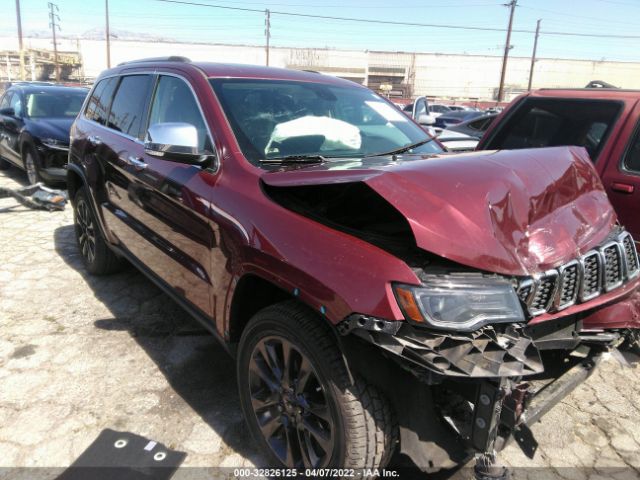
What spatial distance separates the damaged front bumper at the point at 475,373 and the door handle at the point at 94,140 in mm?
3165

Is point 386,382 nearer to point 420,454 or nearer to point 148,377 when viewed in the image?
point 420,454

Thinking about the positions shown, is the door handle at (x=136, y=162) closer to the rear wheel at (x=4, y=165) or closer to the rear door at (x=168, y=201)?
the rear door at (x=168, y=201)

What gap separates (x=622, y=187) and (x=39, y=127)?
27.0 feet

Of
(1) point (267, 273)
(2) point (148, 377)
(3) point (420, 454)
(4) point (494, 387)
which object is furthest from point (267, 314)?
(2) point (148, 377)

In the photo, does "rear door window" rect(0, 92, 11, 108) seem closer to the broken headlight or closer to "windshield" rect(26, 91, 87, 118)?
"windshield" rect(26, 91, 87, 118)

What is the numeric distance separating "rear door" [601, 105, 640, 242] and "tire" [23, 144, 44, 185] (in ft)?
25.9

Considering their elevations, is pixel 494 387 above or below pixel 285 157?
below

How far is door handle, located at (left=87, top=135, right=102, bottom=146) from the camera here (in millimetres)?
3956

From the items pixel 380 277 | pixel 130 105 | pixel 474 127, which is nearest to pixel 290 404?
pixel 380 277

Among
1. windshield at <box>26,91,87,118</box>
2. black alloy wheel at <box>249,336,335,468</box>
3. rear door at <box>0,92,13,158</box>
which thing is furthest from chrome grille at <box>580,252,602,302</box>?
rear door at <box>0,92,13,158</box>

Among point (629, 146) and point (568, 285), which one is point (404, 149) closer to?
point (568, 285)

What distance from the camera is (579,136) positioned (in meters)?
3.83

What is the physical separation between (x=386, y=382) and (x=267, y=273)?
2.17 feet

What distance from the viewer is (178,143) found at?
244 cm
